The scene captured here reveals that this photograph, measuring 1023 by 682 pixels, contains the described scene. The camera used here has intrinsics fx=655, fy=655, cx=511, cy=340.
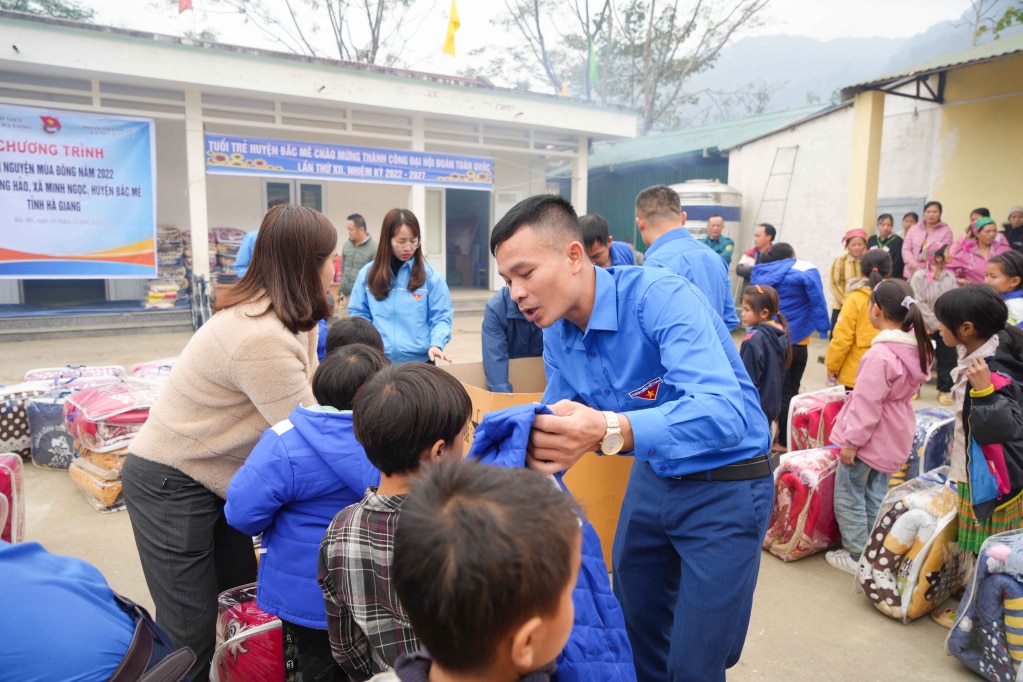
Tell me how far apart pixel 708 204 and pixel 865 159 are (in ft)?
9.76

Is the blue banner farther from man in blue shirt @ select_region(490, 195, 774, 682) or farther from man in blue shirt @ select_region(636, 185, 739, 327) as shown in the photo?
man in blue shirt @ select_region(490, 195, 774, 682)

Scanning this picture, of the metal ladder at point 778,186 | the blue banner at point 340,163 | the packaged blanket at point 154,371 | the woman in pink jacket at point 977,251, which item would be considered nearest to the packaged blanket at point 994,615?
the packaged blanket at point 154,371

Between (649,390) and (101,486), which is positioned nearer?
(649,390)

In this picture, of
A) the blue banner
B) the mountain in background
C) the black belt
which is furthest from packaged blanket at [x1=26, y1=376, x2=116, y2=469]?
the mountain in background

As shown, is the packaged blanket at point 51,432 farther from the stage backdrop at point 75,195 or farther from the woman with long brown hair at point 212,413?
the stage backdrop at point 75,195

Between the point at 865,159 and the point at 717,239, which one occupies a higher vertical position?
the point at 865,159

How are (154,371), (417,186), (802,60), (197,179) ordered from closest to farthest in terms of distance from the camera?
(154,371)
(197,179)
(417,186)
(802,60)

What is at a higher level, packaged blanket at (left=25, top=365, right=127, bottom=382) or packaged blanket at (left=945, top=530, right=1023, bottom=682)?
packaged blanket at (left=25, top=365, right=127, bottom=382)

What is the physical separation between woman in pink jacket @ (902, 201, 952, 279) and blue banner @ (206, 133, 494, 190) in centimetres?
656

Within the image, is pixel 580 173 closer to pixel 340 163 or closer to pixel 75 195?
pixel 340 163

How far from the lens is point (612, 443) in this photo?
1376mm

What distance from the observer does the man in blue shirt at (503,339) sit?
3387mm

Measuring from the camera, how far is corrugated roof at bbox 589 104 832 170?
45.1ft

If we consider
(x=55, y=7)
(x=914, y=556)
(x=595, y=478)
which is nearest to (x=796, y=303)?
(x=914, y=556)
